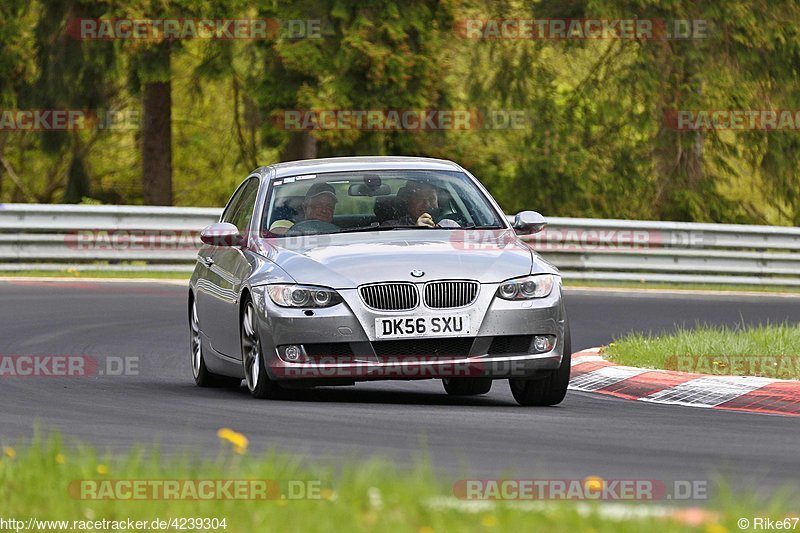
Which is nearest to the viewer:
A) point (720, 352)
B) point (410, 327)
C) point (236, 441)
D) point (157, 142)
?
point (236, 441)

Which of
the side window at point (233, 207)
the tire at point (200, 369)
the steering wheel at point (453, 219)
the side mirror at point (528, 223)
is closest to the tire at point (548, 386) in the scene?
the side mirror at point (528, 223)

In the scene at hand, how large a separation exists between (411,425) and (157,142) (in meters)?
24.2

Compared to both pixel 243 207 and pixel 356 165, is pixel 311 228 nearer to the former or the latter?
pixel 356 165

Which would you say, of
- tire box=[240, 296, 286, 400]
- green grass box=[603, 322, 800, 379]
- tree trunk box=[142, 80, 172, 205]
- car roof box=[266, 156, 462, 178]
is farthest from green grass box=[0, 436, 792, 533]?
tree trunk box=[142, 80, 172, 205]

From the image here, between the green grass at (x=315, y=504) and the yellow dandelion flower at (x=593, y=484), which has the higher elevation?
the green grass at (x=315, y=504)

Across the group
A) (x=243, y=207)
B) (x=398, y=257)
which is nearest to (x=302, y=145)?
(x=243, y=207)

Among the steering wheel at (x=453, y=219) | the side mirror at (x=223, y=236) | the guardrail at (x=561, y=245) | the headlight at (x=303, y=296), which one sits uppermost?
the steering wheel at (x=453, y=219)

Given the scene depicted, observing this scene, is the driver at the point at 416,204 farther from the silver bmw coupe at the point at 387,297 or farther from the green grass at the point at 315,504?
the green grass at the point at 315,504

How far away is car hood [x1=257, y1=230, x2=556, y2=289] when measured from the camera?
10.0 m

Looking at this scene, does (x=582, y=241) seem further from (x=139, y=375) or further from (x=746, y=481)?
(x=746, y=481)

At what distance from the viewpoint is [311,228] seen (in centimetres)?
1116

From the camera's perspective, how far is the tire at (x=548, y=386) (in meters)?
10.4

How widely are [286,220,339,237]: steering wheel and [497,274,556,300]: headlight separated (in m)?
1.46

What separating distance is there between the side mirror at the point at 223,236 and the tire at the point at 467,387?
5.84 feet
